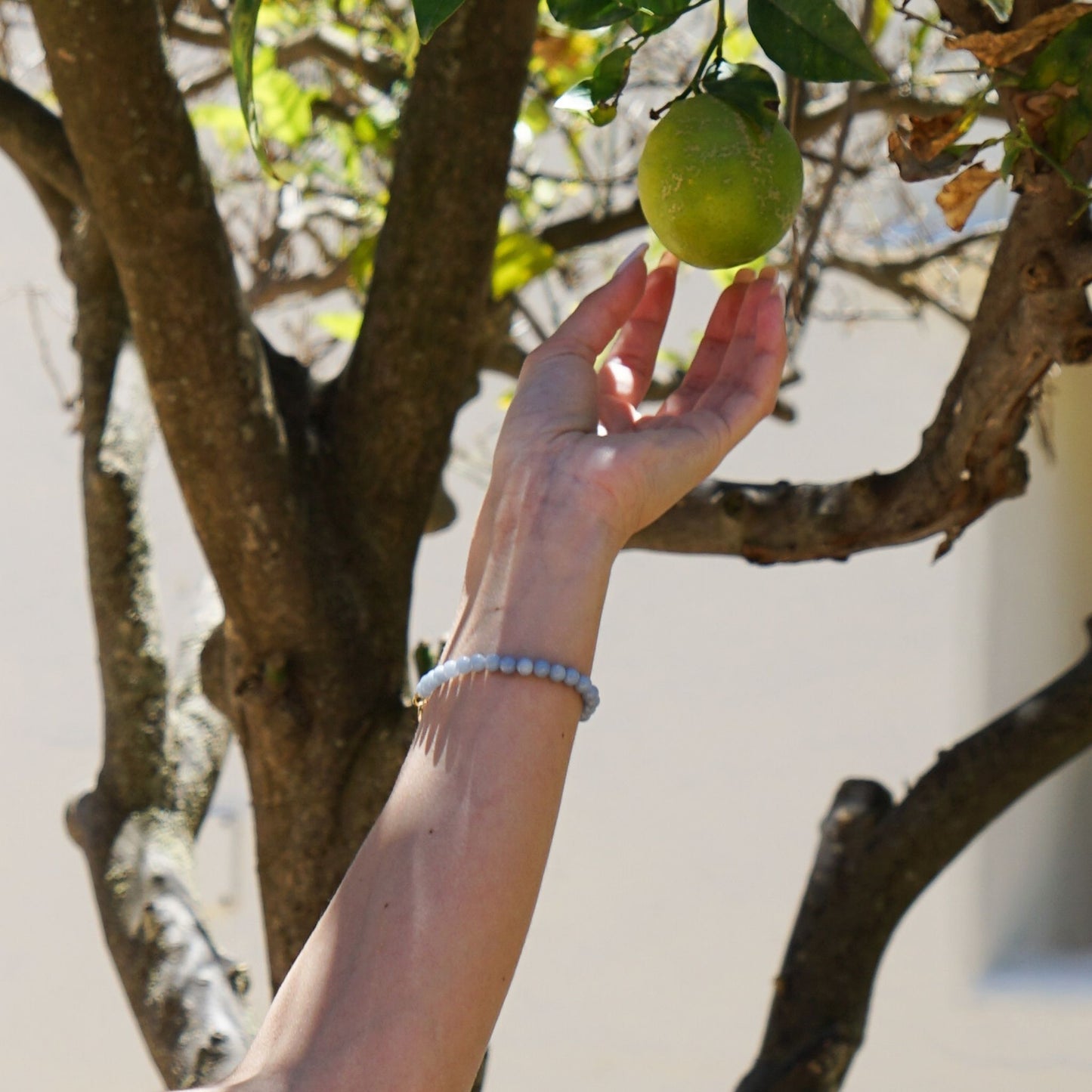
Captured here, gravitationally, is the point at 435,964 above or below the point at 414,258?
below

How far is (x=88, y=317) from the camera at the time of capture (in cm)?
169

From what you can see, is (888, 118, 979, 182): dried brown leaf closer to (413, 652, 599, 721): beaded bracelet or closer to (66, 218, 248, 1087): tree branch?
(413, 652, 599, 721): beaded bracelet

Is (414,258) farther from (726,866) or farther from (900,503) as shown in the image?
(726,866)

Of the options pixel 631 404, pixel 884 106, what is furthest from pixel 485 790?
pixel 884 106

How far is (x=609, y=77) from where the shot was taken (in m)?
0.82

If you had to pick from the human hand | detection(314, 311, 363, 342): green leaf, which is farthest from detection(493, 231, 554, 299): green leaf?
the human hand

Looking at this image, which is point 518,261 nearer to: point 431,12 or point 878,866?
point 878,866

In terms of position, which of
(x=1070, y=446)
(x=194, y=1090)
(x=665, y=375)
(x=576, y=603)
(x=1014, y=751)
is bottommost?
(x=194, y=1090)

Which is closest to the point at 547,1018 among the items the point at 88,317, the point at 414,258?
the point at 88,317

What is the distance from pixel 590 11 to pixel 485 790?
0.40m

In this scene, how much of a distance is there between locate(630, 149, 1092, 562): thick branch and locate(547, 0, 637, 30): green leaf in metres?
0.30

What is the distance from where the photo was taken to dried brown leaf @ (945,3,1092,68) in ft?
2.60

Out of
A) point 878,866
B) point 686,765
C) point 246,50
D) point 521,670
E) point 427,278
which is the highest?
point 686,765

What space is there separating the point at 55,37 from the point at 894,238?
2670 millimetres
